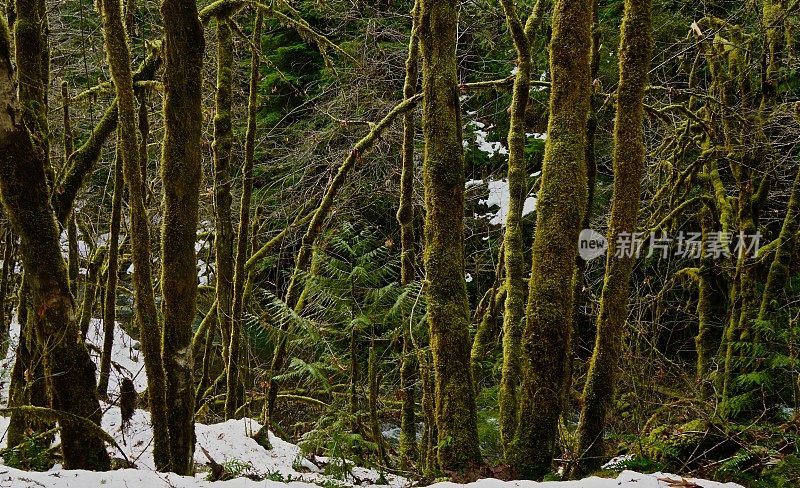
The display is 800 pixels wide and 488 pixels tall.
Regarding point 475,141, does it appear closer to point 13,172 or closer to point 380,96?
point 380,96

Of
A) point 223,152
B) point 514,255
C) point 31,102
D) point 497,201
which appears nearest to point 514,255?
point 514,255

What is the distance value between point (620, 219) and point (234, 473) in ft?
12.5

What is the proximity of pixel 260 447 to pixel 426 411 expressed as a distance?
6.94 ft

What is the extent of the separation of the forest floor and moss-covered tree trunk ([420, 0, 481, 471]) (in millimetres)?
712

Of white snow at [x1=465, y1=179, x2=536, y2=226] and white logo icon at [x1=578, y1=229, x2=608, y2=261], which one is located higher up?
white snow at [x1=465, y1=179, x2=536, y2=226]

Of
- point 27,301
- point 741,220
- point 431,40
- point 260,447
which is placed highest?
point 431,40

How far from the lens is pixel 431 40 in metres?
4.76

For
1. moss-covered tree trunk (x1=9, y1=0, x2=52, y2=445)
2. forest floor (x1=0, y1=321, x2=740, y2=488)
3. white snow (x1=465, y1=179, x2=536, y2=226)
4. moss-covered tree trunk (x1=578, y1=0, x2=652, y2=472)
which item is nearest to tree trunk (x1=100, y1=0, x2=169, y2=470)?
forest floor (x1=0, y1=321, x2=740, y2=488)

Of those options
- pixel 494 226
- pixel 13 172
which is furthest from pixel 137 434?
pixel 494 226

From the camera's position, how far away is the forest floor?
3.89 meters

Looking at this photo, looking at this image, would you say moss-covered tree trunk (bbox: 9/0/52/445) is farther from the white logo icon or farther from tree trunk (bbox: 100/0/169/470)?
the white logo icon

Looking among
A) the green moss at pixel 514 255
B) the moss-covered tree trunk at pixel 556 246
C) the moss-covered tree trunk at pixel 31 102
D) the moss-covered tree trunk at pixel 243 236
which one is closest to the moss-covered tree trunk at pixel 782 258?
the green moss at pixel 514 255

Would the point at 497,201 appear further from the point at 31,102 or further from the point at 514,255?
the point at 31,102

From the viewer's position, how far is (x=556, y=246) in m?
4.85
